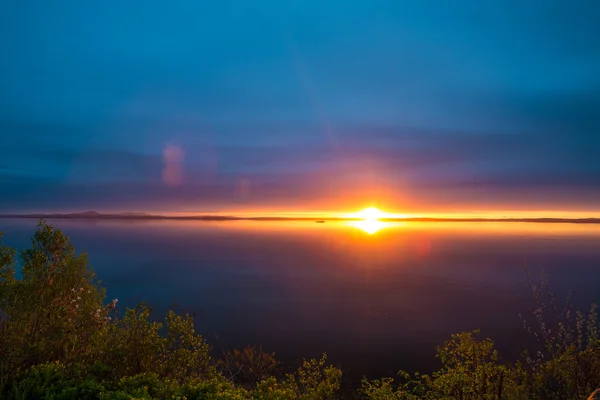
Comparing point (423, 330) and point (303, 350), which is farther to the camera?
point (423, 330)

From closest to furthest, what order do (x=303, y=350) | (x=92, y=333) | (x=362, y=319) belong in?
(x=92, y=333) → (x=303, y=350) → (x=362, y=319)

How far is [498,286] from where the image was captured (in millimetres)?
54281

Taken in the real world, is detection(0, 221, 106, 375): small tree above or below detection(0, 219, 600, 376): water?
above

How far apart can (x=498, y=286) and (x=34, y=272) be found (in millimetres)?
61207

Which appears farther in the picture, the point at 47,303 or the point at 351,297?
the point at 351,297

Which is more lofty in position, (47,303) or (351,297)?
(47,303)

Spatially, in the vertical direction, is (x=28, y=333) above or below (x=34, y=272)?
below

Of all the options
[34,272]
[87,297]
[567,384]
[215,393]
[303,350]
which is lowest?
[303,350]

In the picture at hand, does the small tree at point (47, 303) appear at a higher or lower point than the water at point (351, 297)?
higher

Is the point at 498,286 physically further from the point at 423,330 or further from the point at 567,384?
the point at 567,384

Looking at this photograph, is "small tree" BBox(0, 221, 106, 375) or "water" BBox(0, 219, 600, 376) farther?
"water" BBox(0, 219, 600, 376)

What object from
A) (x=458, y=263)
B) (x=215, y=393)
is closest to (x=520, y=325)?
(x=215, y=393)

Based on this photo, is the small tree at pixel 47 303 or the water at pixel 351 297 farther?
the water at pixel 351 297

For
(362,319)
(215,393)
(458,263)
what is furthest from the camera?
(458,263)
